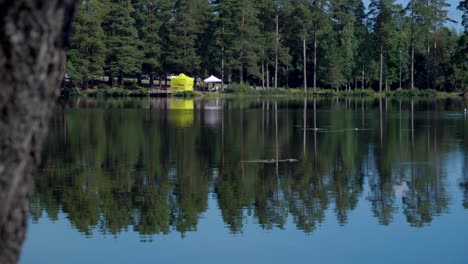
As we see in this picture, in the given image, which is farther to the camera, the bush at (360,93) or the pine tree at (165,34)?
the bush at (360,93)

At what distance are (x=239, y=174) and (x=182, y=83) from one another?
176 feet

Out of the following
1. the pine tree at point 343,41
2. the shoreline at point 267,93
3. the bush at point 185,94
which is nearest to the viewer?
the bush at point 185,94

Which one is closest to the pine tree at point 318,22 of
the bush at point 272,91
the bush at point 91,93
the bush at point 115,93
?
the bush at point 272,91

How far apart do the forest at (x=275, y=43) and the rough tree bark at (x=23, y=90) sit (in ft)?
221

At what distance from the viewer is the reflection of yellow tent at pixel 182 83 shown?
72.1 metres

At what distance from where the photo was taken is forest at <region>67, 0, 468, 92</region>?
71875mm

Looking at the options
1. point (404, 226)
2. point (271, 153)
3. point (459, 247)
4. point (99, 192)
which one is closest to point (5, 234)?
point (459, 247)

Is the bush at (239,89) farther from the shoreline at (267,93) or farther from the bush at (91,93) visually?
the bush at (91,93)

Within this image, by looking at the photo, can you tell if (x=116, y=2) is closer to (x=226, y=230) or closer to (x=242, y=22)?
(x=242, y=22)

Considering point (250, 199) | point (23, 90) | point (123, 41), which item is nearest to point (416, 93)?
point (123, 41)

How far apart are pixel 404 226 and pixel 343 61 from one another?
67.7 m

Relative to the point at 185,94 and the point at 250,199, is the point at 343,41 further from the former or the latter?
the point at 250,199

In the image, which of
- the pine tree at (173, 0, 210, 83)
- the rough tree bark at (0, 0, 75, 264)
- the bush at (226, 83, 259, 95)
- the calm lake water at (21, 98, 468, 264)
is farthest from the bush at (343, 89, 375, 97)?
the rough tree bark at (0, 0, 75, 264)

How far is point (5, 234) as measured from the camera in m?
2.40
